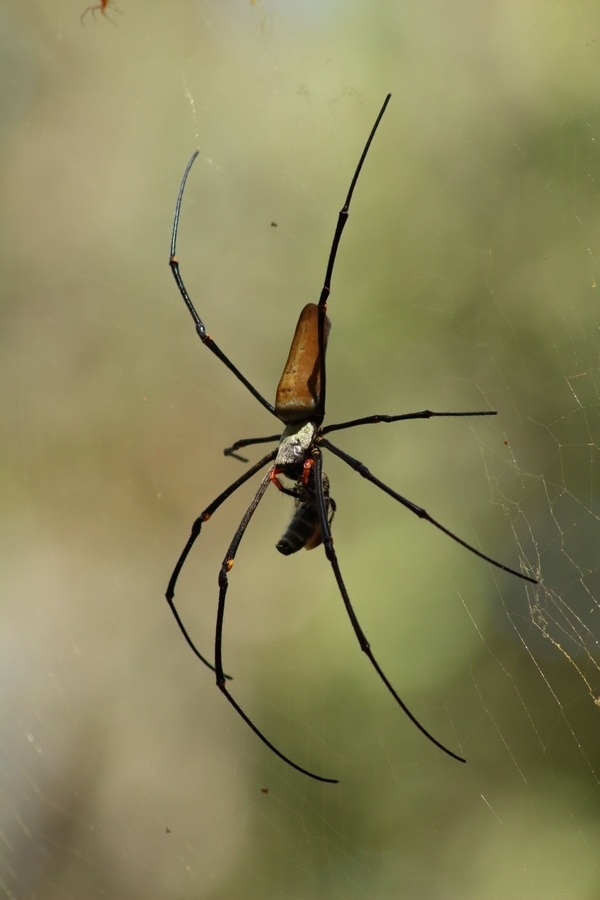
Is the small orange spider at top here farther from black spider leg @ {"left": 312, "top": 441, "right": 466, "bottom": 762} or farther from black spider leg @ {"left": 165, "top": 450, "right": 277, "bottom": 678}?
black spider leg @ {"left": 312, "top": 441, "right": 466, "bottom": 762}

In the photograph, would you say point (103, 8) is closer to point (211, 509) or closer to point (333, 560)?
point (211, 509)

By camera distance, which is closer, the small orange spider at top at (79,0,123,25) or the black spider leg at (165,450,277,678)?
the black spider leg at (165,450,277,678)

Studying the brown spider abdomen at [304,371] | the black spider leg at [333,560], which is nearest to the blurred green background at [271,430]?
the black spider leg at [333,560]

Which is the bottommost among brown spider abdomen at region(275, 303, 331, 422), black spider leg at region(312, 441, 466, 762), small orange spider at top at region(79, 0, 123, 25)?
black spider leg at region(312, 441, 466, 762)

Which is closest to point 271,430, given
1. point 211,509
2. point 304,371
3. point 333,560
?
point 211,509

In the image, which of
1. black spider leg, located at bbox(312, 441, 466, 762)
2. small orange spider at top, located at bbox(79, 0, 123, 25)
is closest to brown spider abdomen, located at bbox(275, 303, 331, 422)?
black spider leg, located at bbox(312, 441, 466, 762)

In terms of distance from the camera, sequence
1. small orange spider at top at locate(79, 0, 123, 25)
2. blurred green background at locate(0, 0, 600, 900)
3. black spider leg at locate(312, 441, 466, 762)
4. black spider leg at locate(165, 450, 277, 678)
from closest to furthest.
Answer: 1. black spider leg at locate(312, 441, 466, 762)
2. black spider leg at locate(165, 450, 277, 678)
3. blurred green background at locate(0, 0, 600, 900)
4. small orange spider at top at locate(79, 0, 123, 25)

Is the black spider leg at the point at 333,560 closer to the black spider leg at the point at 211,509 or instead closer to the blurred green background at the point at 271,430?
the black spider leg at the point at 211,509
